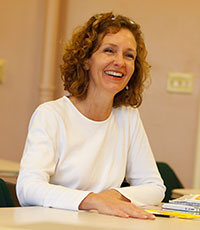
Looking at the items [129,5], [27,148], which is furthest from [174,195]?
[129,5]

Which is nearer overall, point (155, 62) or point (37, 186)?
point (37, 186)

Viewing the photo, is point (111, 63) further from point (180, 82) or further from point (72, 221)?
point (180, 82)

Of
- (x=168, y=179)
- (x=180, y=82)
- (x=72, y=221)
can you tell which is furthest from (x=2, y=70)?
(x=72, y=221)

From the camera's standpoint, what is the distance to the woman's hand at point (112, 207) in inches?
74.8

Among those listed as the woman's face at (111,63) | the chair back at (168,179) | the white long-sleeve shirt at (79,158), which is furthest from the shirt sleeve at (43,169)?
the chair back at (168,179)

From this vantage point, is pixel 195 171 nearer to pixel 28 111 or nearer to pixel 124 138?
pixel 28 111

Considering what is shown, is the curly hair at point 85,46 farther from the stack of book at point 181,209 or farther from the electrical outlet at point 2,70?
the electrical outlet at point 2,70

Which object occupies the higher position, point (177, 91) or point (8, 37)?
point (8, 37)

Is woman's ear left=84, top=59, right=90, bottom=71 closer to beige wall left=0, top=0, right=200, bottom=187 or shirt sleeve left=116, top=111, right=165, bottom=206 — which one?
shirt sleeve left=116, top=111, right=165, bottom=206

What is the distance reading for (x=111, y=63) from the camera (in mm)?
2668

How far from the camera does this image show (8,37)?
483 centimetres

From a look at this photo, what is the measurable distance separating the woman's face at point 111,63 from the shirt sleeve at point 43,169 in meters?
0.34

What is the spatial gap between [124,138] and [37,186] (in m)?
0.74

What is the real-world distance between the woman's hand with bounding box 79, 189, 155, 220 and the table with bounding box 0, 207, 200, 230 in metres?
0.04
